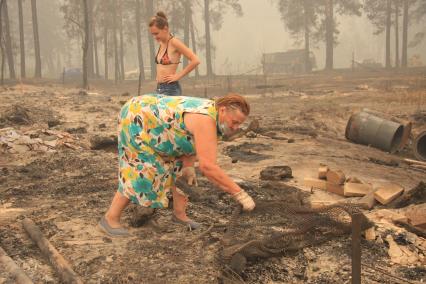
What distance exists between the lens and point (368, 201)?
190 inches

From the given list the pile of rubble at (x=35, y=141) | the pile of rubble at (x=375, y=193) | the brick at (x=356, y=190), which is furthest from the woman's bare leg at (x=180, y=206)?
the pile of rubble at (x=35, y=141)

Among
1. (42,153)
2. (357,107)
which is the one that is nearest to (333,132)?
(357,107)

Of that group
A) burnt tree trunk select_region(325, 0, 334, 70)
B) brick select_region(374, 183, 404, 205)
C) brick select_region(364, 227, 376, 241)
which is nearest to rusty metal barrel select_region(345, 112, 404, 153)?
brick select_region(374, 183, 404, 205)

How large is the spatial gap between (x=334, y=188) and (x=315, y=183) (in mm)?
258

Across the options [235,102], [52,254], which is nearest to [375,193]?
[235,102]

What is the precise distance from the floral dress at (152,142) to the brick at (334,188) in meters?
2.30

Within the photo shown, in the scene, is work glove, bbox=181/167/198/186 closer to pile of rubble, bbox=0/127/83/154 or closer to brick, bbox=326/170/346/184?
brick, bbox=326/170/346/184

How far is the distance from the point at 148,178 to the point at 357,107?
9955 millimetres

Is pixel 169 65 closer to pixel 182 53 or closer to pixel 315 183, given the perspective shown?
pixel 182 53

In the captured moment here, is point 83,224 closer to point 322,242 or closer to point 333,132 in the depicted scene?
point 322,242

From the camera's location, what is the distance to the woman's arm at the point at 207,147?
3.31 m

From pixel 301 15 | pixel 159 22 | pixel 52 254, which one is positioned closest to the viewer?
pixel 52 254

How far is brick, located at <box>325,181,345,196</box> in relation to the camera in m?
5.38

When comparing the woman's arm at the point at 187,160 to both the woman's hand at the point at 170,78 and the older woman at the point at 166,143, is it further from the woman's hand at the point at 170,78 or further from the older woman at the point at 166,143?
the woman's hand at the point at 170,78
